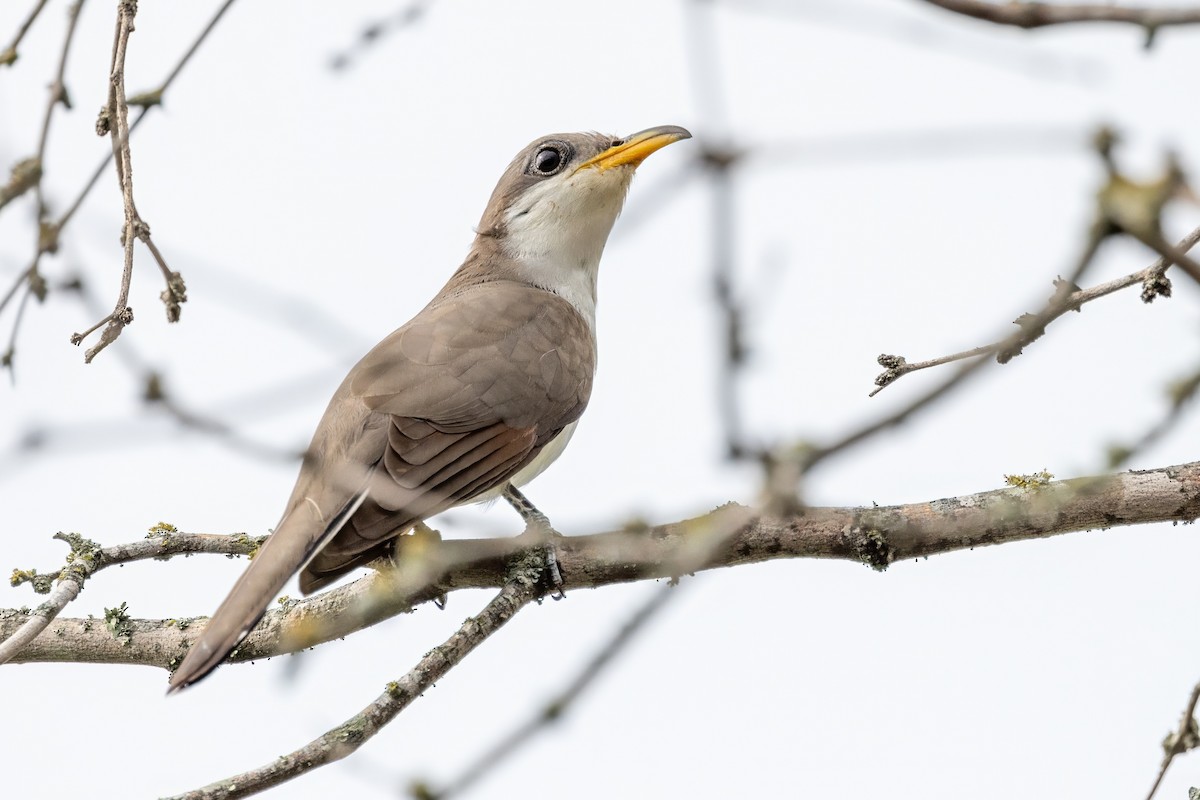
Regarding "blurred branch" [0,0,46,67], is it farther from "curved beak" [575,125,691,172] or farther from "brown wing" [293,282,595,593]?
"curved beak" [575,125,691,172]

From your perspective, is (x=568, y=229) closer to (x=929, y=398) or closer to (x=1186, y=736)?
(x=1186, y=736)

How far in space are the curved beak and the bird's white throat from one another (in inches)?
1.7

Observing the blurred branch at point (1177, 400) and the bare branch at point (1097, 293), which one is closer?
the blurred branch at point (1177, 400)

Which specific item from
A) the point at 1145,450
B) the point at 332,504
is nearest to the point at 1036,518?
the point at 1145,450

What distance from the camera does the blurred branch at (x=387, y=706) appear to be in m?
3.16

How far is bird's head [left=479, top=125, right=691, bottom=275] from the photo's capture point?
21.5ft

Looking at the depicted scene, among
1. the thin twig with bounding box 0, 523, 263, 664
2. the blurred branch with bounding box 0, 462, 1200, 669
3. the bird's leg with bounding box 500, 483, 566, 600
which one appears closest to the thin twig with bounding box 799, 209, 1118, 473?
the blurred branch with bounding box 0, 462, 1200, 669

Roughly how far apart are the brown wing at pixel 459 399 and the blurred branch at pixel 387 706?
51cm

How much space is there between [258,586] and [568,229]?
3095 mm

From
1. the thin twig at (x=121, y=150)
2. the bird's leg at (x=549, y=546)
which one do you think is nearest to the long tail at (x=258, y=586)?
the bird's leg at (x=549, y=546)

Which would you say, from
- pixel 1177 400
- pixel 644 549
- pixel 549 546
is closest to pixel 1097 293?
pixel 1177 400

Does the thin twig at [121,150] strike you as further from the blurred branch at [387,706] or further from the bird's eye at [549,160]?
the bird's eye at [549,160]

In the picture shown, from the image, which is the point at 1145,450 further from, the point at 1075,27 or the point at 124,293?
the point at 124,293

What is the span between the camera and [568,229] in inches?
265
